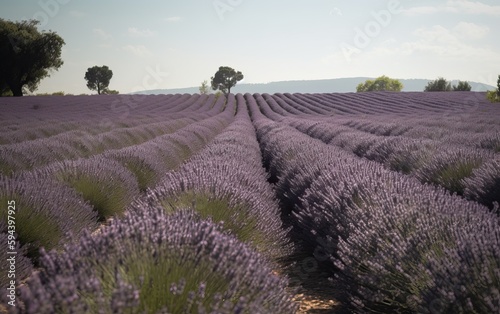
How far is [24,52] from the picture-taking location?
3538 centimetres

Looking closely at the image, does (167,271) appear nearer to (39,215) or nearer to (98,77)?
(39,215)

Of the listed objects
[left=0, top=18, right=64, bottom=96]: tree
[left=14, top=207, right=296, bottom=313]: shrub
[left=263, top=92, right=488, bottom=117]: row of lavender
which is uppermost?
[left=0, top=18, right=64, bottom=96]: tree

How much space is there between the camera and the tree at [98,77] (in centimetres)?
6512

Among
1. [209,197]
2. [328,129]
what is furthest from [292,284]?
[328,129]

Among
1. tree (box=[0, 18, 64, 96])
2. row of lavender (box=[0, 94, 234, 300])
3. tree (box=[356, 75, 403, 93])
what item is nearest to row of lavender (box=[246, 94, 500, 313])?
row of lavender (box=[0, 94, 234, 300])

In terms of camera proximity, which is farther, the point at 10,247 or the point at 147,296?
the point at 10,247

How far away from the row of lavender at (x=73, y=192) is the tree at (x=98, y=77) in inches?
2425

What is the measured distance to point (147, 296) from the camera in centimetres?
151

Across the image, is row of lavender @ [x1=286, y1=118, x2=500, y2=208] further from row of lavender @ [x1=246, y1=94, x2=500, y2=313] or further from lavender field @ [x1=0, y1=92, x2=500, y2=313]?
row of lavender @ [x1=246, y1=94, x2=500, y2=313]

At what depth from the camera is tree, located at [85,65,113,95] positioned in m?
65.1

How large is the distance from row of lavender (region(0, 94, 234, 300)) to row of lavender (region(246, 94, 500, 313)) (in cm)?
141

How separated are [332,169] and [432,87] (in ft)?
214

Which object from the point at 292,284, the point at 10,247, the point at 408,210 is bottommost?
the point at 292,284

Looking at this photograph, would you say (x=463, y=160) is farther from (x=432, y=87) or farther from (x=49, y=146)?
(x=432, y=87)
